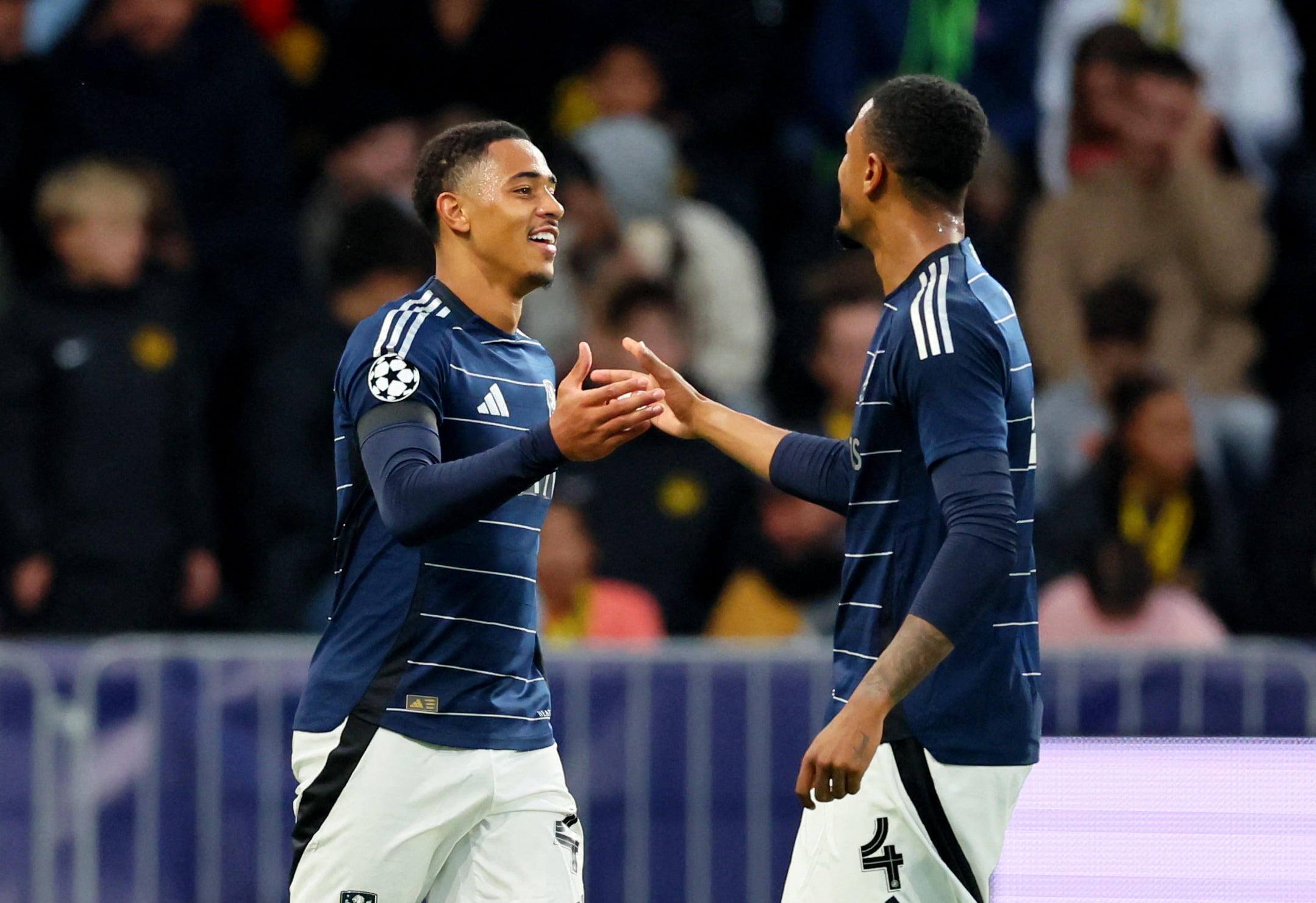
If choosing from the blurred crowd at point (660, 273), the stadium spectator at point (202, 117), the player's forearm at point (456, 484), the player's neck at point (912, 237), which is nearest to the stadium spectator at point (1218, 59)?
the blurred crowd at point (660, 273)

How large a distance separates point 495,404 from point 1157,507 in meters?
4.88

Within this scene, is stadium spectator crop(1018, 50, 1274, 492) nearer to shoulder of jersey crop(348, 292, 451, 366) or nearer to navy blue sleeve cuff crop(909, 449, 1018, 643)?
shoulder of jersey crop(348, 292, 451, 366)

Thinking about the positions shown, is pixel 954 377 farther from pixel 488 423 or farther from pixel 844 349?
pixel 844 349

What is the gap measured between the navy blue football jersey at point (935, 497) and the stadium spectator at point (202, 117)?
19.8 feet

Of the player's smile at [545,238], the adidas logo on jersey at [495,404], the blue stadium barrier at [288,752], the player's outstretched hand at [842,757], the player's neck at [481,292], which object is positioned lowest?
the blue stadium barrier at [288,752]

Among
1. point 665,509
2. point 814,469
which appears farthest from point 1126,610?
point 814,469

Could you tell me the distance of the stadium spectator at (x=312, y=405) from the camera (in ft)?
30.2

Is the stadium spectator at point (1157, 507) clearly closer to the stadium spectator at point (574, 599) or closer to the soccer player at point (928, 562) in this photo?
the stadium spectator at point (574, 599)

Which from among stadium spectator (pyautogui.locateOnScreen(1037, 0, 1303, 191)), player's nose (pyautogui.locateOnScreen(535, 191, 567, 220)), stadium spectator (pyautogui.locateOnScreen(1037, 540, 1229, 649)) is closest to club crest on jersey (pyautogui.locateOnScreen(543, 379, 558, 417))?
player's nose (pyautogui.locateOnScreen(535, 191, 567, 220))

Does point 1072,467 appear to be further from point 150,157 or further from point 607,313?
point 150,157

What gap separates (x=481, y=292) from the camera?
5113 mm

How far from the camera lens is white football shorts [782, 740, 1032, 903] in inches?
170

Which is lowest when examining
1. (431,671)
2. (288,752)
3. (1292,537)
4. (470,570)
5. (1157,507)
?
(288,752)

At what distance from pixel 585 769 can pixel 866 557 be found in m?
3.22
